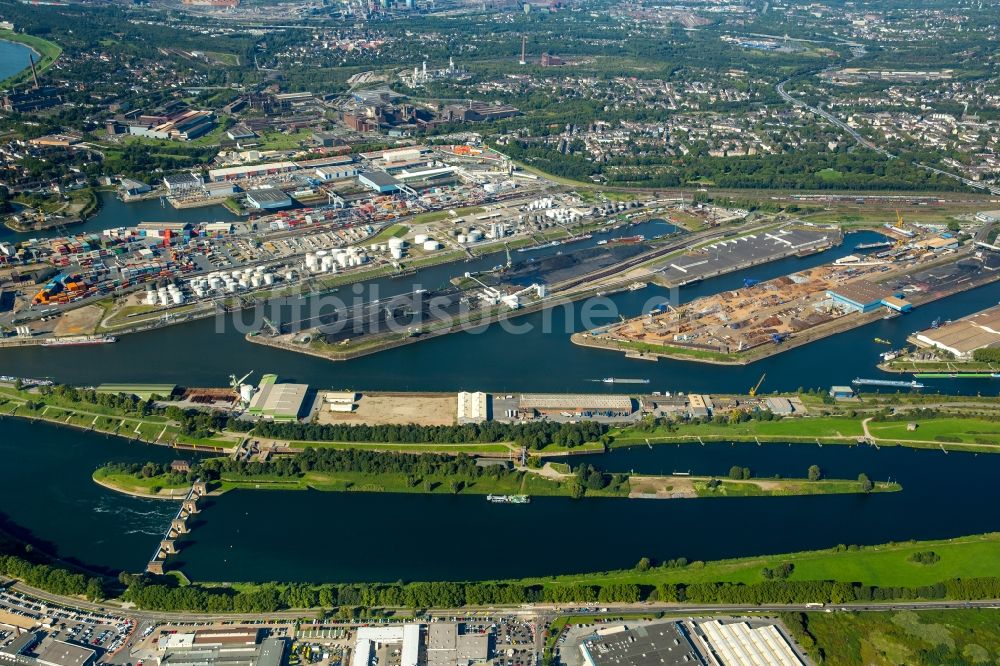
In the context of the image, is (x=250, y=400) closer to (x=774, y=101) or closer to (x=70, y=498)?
(x=70, y=498)

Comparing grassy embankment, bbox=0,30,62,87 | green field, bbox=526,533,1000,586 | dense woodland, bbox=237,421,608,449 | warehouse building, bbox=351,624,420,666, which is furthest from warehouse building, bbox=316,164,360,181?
grassy embankment, bbox=0,30,62,87

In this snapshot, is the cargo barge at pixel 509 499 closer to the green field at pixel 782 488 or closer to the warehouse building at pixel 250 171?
the green field at pixel 782 488

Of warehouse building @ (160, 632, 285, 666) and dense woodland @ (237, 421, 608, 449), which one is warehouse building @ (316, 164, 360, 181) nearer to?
dense woodland @ (237, 421, 608, 449)

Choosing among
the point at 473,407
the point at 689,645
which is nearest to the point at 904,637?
the point at 689,645

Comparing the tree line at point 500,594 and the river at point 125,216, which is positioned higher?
the river at point 125,216

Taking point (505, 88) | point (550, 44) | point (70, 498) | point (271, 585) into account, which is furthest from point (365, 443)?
point (550, 44)

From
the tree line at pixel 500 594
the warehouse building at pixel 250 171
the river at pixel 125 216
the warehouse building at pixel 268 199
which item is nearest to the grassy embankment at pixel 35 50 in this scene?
the river at pixel 125 216
